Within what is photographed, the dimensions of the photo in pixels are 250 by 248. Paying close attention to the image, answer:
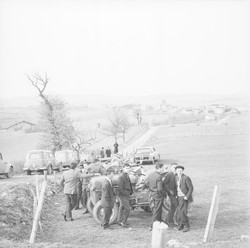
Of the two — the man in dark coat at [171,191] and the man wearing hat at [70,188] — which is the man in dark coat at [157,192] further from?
the man wearing hat at [70,188]

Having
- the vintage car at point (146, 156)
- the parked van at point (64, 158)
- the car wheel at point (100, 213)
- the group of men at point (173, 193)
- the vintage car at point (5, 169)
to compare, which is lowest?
the vintage car at point (146, 156)

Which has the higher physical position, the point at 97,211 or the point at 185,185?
the point at 185,185

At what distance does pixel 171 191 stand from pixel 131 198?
1193 millimetres

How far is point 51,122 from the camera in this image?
29.7m

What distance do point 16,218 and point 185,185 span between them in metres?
4.05

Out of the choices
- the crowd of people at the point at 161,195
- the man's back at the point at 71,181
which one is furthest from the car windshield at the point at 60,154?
the crowd of people at the point at 161,195

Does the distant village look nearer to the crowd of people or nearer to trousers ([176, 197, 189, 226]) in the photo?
the crowd of people

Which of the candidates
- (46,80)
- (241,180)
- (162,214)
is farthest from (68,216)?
(46,80)

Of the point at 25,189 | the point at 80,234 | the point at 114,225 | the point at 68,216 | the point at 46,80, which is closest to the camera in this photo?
the point at 80,234

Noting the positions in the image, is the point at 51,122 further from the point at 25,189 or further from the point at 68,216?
the point at 68,216

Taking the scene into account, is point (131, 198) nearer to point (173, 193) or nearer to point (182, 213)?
point (173, 193)

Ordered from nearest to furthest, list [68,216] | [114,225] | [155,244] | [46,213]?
[155,244] → [114,225] → [68,216] → [46,213]

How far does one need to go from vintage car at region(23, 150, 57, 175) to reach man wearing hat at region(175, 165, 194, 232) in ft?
42.1

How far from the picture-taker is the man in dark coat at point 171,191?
9.71 meters
